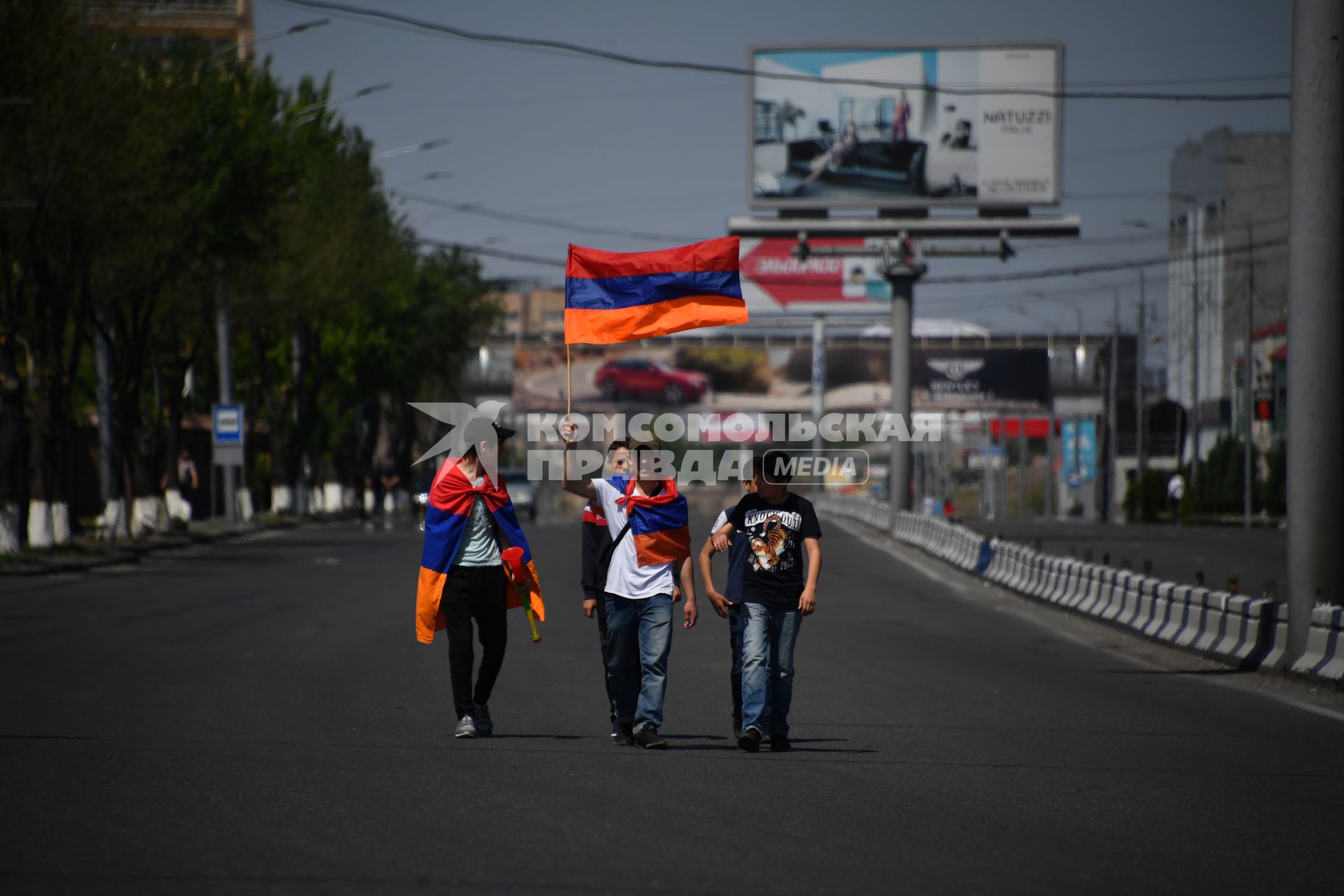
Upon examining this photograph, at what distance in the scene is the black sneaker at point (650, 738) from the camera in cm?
930

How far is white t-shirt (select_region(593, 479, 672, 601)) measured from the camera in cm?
945

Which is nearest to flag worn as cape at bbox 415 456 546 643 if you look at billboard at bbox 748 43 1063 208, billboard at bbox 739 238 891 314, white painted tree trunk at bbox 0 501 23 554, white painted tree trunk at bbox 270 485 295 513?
white painted tree trunk at bbox 0 501 23 554

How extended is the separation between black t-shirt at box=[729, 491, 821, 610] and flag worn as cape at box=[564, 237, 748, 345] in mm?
2035

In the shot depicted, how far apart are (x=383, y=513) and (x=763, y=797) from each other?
4941 cm

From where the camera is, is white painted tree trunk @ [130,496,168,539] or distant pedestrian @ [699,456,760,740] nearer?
distant pedestrian @ [699,456,760,740]

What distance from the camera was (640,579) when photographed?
9453mm

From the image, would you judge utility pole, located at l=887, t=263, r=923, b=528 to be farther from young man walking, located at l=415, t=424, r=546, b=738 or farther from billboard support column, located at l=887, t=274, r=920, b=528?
young man walking, located at l=415, t=424, r=546, b=738

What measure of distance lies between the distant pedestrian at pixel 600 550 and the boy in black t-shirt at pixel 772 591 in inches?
25.2

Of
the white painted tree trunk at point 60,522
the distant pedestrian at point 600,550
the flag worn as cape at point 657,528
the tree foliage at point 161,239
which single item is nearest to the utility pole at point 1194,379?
the tree foliage at point 161,239

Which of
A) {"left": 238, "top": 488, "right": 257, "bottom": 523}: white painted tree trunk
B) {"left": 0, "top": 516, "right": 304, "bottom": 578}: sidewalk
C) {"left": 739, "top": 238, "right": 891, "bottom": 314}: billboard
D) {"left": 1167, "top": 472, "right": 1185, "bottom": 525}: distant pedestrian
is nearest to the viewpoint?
{"left": 0, "top": 516, "right": 304, "bottom": 578}: sidewalk

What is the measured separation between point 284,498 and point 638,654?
44.4m

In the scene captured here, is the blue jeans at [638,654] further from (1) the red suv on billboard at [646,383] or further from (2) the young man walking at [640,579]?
(1) the red suv on billboard at [646,383]

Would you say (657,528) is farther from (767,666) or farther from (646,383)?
(646,383)

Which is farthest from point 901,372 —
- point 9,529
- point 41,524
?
point 9,529
